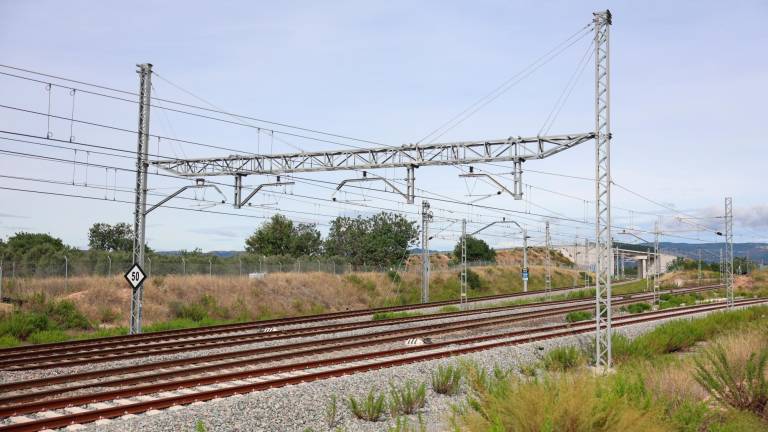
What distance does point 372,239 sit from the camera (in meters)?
93.6

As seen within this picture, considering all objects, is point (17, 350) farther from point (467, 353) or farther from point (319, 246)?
point (319, 246)

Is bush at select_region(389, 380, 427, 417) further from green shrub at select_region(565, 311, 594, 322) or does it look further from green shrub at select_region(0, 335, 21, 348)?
green shrub at select_region(565, 311, 594, 322)

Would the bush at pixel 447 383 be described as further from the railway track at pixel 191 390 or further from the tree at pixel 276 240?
the tree at pixel 276 240

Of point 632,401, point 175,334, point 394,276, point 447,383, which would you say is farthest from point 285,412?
point 394,276

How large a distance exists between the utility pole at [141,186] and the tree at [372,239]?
201ft

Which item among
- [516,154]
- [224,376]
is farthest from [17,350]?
[516,154]

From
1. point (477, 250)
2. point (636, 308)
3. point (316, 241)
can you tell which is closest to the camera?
point (636, 308)

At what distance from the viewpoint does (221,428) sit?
11.0 meters

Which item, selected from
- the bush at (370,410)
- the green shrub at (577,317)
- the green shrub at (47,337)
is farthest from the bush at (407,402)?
the green shrub at (577,317)

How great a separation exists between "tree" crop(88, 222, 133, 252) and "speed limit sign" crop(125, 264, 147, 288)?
279 ft

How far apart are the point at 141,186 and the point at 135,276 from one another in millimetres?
3729

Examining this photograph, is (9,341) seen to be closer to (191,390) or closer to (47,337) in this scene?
(47,337)

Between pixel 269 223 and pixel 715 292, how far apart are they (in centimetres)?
5514

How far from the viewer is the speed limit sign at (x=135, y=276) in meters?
27.1
